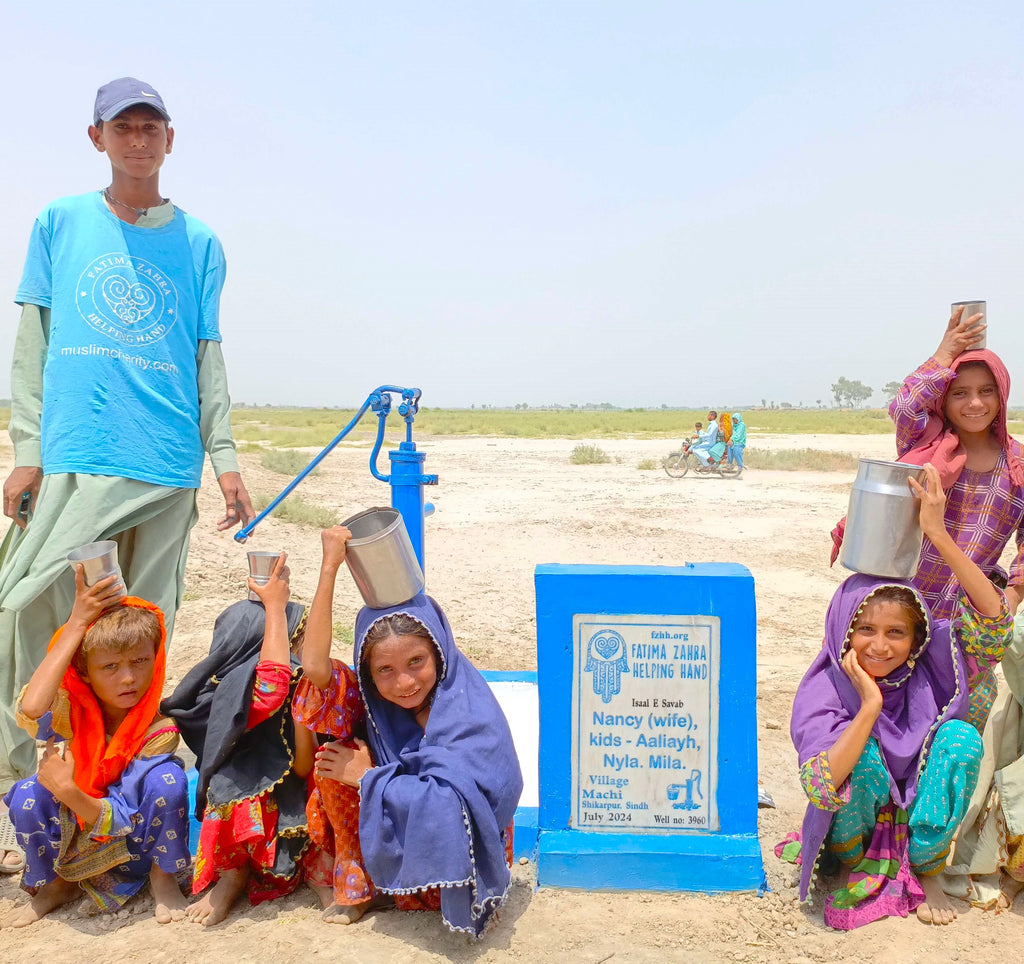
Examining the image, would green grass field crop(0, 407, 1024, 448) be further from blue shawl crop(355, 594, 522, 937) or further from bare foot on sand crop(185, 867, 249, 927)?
blue shawl crop(355, 594, 522, 937)

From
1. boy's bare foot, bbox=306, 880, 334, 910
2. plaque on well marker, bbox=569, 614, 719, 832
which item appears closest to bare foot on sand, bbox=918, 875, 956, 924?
plaque on well marker, bbox=569, 614, 719, 832

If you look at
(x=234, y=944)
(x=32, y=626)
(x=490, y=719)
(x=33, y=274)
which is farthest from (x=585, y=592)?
Answer: (x=33, y=274)

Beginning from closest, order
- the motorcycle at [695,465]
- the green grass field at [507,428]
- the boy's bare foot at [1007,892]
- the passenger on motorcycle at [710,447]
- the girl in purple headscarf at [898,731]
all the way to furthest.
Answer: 1. the girl in purple headscarf at [898,731]
2. the boy's bare foot at [1007,892]
3. the passenger on motorcycle at [710,447]
4. the motorcycle at [695,465]
5. the green grass field at [507,428]

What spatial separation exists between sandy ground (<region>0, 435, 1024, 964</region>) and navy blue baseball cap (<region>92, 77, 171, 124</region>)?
2.57m

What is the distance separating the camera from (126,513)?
3123mm

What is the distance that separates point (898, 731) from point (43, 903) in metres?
2.61

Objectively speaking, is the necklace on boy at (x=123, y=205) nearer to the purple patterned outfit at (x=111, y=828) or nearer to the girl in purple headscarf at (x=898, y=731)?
the purple patterned outfit at (x=111, y=828)

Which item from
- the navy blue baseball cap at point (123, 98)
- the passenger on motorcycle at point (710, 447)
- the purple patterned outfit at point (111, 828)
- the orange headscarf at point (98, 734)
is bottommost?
the purple patterned outfit at point (111, 828)

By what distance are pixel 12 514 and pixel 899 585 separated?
9.63 feet

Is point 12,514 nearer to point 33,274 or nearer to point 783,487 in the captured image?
point 33,274

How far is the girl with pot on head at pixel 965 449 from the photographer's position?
9.59 feet

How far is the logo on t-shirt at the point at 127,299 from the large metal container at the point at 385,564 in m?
1.22

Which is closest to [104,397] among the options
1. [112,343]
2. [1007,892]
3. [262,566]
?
[112,343]

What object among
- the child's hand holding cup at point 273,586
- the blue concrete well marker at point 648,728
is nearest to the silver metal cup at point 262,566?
the child's hand holding cup at point 273,586
